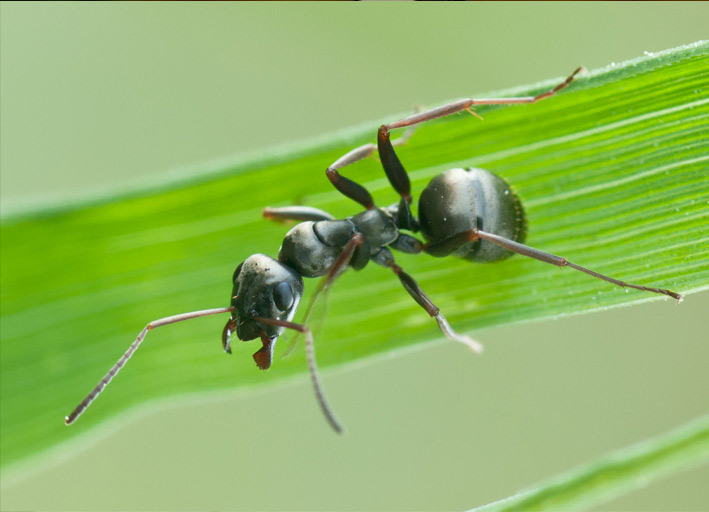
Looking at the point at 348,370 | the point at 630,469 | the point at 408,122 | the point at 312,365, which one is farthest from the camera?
the point at 348,370

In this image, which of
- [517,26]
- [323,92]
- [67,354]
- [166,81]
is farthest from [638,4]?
[67,354]

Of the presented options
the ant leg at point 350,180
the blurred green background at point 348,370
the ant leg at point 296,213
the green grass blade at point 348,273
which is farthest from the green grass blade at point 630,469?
the blurred green background at point 348,370

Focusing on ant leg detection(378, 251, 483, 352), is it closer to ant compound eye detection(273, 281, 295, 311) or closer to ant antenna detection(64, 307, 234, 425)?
ant compound eye detection(273, 281, 295, 311)

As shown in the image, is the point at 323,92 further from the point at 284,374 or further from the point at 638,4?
the point at 284,374

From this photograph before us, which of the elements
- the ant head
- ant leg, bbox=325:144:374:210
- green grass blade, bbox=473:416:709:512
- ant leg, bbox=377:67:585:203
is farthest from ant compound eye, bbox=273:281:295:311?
green grass blade, bbox=473:416:709:512

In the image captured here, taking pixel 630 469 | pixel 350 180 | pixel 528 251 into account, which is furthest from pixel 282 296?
pixel 630 469

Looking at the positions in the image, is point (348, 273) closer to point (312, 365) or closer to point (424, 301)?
point (424, 301)
